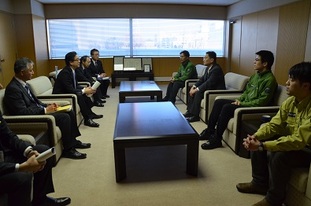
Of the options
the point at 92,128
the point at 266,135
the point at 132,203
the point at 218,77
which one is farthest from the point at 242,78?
the point at 132,203

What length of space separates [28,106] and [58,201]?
114 centimetres

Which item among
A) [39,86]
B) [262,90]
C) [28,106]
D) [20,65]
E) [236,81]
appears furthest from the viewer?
[236,81]

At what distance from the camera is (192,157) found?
Result: 2373 mm

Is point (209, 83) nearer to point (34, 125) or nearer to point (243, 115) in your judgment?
point (243, 115)

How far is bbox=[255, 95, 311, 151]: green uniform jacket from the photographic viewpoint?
Result: 1.66m

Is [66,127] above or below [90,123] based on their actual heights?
above

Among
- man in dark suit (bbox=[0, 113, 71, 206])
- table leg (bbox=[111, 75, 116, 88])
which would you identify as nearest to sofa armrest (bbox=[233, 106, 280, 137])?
man in dark suit (bbox=[0, 113, 71, 206])

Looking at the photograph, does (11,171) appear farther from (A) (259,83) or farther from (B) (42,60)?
(B) (42,60)

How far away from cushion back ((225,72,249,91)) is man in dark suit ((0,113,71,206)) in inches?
118

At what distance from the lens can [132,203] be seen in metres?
1.99

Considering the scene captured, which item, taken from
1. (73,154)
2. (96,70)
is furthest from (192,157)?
(96,70)

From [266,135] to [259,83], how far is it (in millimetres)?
1120

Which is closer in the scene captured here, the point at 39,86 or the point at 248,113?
the point at 248,113

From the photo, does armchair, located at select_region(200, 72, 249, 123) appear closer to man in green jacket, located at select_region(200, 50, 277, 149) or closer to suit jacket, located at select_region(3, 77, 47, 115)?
man in green jacket, located at select_region(200, 50, 277, 149)
